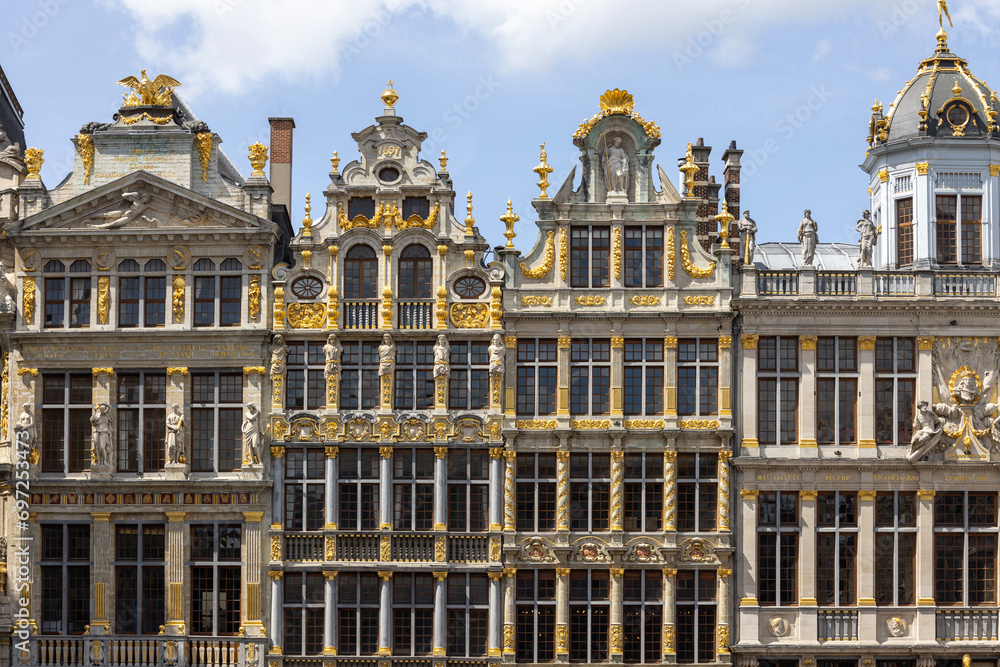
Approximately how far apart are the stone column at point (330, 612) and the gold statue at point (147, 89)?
15.2 m

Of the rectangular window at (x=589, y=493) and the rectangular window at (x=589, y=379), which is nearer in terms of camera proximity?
the rectangular window at (x=589, y=493)

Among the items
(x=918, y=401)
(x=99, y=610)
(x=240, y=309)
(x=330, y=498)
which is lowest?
(x=99, y=610)

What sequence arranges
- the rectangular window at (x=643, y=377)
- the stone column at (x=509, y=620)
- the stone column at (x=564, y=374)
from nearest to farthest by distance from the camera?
1. the stone column at (x=509, y=620)
2. the stone column at (x=564, y=374)
3. the rectangular window at (x=643, y=377)

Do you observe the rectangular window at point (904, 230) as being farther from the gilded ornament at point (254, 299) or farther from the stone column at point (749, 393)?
the gilded ornament at point (254, 299)

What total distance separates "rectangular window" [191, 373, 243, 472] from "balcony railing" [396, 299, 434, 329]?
5139 mm

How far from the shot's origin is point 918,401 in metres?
40.7

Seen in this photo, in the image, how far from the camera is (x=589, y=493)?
133 feet

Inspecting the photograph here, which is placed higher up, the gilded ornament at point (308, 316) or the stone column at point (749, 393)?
the gilded ornament at point (308, 316)

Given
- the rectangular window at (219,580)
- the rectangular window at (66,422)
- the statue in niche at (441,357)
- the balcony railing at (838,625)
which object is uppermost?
the statue in niche at (441,357)

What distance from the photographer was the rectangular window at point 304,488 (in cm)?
4081

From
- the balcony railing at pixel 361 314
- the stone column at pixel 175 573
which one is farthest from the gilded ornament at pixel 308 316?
the stone column at pixel 175 573

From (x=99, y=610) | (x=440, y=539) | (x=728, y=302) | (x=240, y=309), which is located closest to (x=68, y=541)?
(x=99, y=610)

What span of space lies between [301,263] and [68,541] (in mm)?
10745

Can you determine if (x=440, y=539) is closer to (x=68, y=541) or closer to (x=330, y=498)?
(x=330, y=498)
